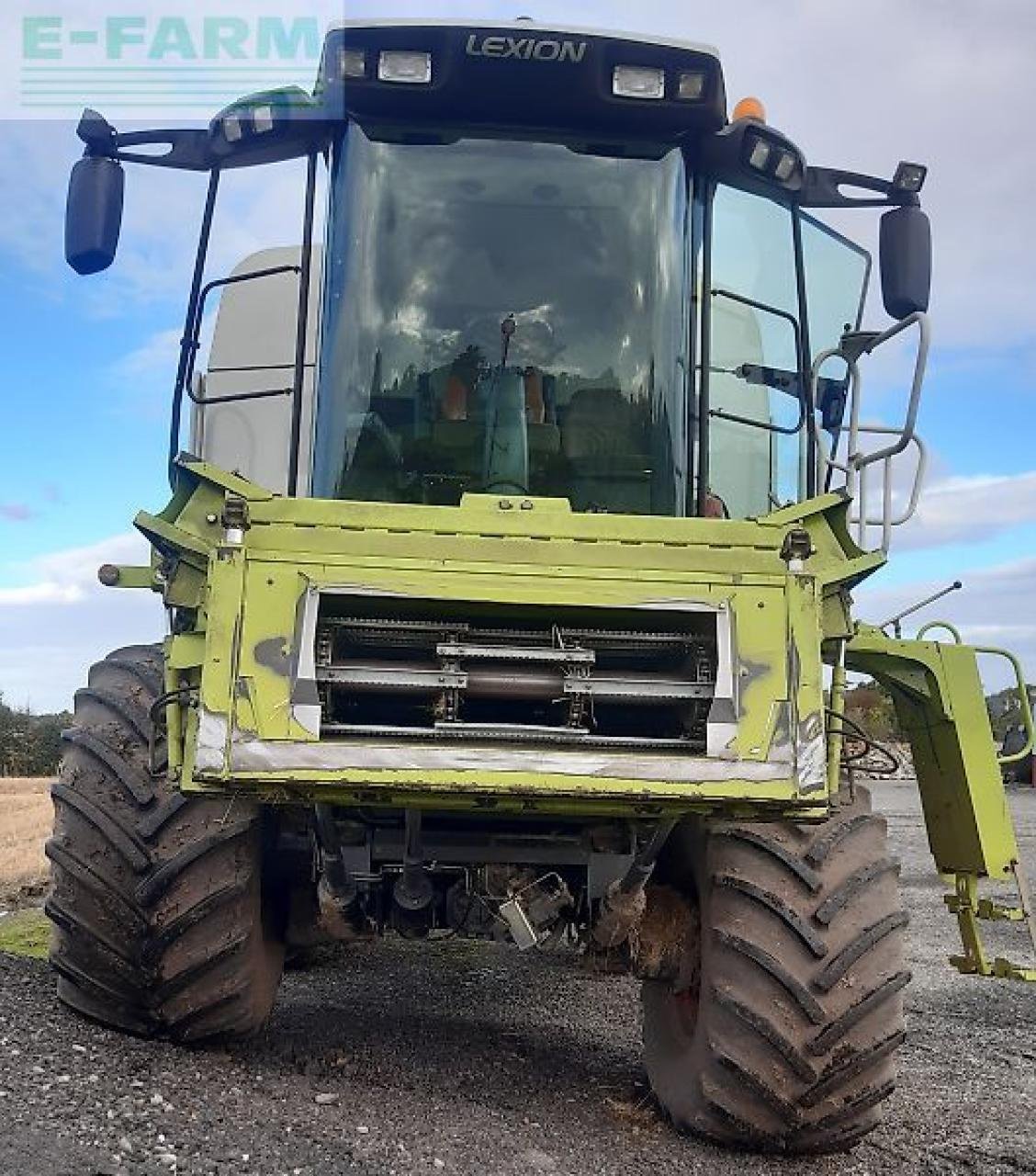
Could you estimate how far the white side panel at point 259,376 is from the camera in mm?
4730

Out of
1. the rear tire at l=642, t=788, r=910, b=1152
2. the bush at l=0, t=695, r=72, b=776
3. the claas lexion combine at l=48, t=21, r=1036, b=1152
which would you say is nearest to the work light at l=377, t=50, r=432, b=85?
the claas lexion combine at l=48, t=21, r=1036, b=1152

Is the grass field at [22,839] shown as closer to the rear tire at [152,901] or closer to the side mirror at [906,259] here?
the rear tire at [152,901]

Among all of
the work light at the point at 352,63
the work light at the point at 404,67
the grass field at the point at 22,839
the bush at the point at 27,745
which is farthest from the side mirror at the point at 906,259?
the bush at the point at 27,745

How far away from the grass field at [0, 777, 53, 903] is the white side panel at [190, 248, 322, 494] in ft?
5.19

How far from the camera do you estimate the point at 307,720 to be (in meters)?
3.38

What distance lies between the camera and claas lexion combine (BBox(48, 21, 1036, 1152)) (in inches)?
137

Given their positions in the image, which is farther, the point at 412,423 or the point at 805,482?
the point at 805,482

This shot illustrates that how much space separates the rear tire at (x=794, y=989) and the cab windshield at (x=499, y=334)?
1.21m

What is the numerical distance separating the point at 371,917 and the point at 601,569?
138 centimetres

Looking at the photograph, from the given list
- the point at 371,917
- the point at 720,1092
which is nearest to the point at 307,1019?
the point at 371,917

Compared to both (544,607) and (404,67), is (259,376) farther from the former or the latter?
(544,607)

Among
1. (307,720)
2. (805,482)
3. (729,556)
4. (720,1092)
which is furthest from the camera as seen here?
(805,482)

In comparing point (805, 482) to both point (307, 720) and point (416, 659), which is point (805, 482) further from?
point (307, 720)

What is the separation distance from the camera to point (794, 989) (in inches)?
147
